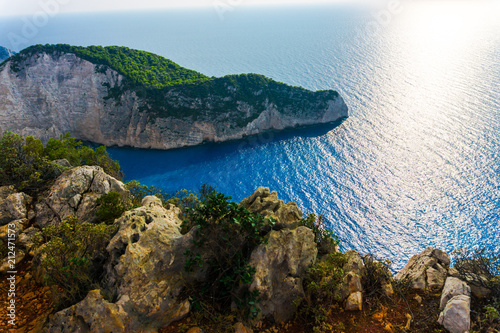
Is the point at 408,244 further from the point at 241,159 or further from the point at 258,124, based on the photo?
the point at 258,124

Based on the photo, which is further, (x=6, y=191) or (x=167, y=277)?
(x=6, y=191)

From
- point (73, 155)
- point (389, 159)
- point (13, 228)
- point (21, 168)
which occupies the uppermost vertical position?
point (21, 168)

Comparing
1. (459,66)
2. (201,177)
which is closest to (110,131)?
(201,177)

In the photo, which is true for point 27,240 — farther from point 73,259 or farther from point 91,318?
point 91,318

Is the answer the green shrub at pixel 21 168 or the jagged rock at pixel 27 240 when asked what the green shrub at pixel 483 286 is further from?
the green shrub at pixel 21 168

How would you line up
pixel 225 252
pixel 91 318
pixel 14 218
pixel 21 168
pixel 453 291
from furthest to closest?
pixel 21 168
pixel 14 218
pixel 453 291
pixel 225 252
pixel 91 318

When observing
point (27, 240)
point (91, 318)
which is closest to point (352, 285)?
point (91, 318)
